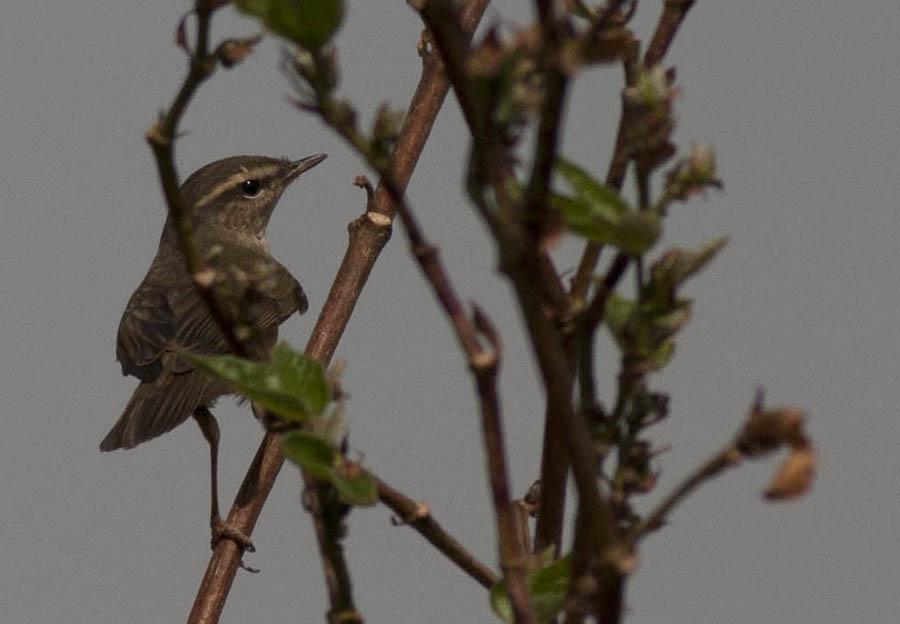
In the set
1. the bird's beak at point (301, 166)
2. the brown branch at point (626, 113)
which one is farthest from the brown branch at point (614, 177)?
the bird's beak at point (301, 166)

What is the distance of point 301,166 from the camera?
29.4 ft

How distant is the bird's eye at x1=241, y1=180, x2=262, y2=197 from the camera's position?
29.5 feet

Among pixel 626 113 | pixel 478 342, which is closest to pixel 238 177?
pixel 626 113

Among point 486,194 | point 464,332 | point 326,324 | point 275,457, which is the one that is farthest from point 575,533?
point 275,457

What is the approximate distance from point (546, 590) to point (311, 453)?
27 centimetres

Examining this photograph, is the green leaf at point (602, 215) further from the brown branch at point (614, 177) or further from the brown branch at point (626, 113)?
the brown branch at point (614, 177)

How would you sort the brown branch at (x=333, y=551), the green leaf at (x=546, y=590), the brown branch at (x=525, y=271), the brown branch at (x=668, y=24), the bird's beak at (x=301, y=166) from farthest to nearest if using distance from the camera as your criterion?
the bird's beak at (x=301, y=166)
the brown branch at (x=668, y=24)
the green leaf at (x=546, y=590)
the brown branch at (x=333, y=551)
the brown branch at (x=525, y=271)

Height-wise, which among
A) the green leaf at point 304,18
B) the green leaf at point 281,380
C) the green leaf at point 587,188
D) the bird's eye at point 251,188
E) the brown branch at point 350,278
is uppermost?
the bird's eye at point 251,188

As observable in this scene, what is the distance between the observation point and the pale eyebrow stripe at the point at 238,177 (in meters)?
8.91

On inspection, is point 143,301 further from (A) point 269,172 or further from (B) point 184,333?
(A) point 269,172

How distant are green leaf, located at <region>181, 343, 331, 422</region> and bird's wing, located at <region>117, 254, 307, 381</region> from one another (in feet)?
17.0

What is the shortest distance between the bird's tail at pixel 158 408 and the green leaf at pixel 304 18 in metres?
5.43

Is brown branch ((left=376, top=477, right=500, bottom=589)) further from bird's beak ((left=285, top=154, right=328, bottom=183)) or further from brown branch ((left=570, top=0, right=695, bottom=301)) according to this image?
bird's beak ((left=285, top=154, right=328, bottom=183))

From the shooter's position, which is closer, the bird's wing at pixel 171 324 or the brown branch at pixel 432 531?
the brown branch at pixel 432 531
